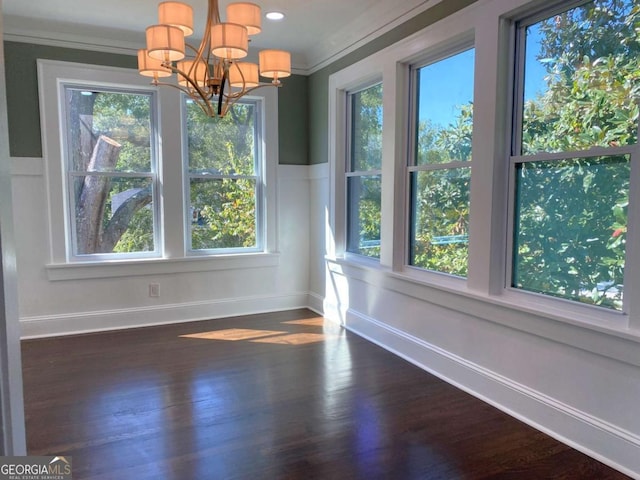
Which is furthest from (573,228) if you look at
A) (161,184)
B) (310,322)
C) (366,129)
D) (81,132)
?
(81,132)

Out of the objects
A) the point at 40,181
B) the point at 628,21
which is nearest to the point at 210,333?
the point at 40,181

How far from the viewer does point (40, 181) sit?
3.85 metres

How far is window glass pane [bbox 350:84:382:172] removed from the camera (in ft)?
12.5

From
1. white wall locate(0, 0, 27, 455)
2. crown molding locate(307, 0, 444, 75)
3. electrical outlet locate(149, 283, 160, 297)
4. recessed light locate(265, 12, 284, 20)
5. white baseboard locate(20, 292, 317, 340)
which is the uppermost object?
recessed light locate(265, 12, 284, 20)

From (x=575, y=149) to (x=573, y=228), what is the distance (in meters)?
0.39

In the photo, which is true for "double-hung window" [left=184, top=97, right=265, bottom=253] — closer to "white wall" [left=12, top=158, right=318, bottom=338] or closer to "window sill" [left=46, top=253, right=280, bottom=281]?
"window sill" [left=46, top=253, right=280, bottom=281]

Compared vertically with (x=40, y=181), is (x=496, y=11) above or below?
above

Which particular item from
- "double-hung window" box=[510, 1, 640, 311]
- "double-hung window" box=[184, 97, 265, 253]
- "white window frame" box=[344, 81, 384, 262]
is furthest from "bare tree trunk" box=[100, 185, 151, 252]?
"double-hung window" box=[510, 1, 640, 311]

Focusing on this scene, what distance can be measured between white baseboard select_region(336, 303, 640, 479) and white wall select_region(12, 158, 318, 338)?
58.4 inches

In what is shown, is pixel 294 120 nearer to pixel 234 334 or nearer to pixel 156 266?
pixel 156 266

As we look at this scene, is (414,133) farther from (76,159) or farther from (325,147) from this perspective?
(76,159)

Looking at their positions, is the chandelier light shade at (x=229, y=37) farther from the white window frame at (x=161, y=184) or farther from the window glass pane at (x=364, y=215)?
the white window frame at (x=161, y=184)

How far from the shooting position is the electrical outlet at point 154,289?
4.29 metres

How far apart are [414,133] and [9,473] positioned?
10.4ft
